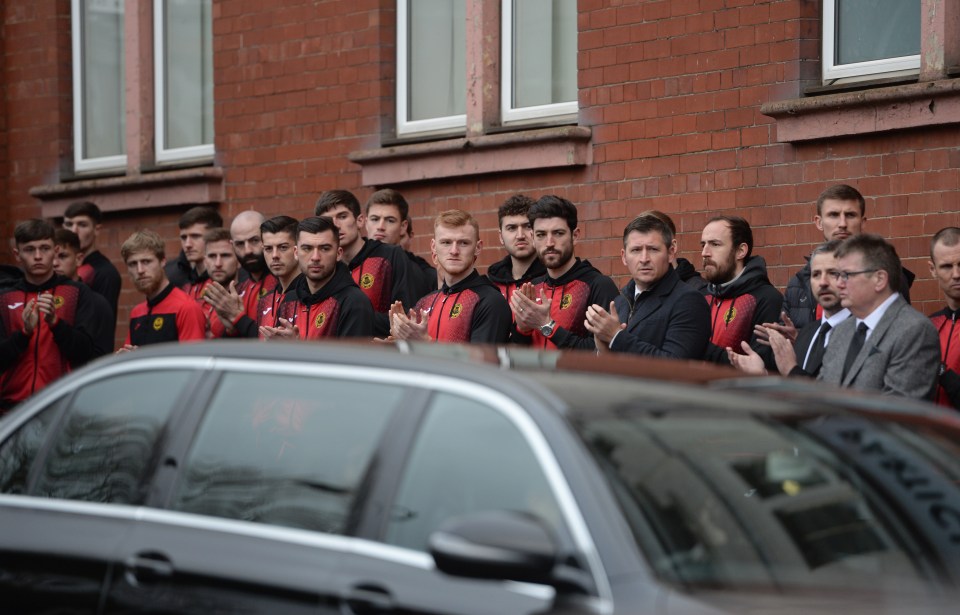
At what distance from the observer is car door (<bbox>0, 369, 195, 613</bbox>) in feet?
Answer: 15.7

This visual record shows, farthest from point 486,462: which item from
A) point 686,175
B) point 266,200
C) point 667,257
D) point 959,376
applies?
point 266,200

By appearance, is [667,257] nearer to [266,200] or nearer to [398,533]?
[398,533]

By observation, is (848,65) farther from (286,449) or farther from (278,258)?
(286,449)

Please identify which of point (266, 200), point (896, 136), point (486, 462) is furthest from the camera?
point (266, 200)

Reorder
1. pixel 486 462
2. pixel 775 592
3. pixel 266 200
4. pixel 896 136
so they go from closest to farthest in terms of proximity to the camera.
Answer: pixel 775 592, pixel 486 462, pixel 896 136, pixel 266 200

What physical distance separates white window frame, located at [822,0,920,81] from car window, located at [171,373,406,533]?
20.4 ft

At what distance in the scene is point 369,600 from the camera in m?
3.99

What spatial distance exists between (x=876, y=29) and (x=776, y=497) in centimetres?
663

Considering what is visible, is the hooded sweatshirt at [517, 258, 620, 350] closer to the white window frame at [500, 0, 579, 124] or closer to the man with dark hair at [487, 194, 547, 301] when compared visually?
the man with dark hair at [487, 194, 547, 301]

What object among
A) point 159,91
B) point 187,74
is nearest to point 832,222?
point 187,74

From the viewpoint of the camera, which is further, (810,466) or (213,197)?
(213,197)

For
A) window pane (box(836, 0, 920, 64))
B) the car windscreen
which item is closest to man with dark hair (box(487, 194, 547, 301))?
window pane (box(836, 0, 920, 64))

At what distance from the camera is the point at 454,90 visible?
12922 mm

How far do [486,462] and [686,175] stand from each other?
694 cm
